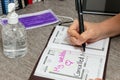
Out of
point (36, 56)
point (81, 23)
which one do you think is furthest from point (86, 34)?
point (36, 56)

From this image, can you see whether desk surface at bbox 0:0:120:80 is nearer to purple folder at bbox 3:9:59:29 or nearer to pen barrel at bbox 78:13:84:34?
purple folder at bbox 3:9:59:29

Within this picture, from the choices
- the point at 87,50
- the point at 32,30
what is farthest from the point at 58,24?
the point at 87,50

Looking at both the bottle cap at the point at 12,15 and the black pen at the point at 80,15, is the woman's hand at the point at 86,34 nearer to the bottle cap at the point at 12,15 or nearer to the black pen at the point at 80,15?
the black pen at the point at 80,15

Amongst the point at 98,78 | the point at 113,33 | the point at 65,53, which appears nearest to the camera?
the point at 98,78

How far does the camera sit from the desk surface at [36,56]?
844 mm

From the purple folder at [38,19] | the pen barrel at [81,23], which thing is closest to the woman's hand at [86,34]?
the pen barrel at [81,23]

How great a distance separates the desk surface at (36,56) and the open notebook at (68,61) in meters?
0.02

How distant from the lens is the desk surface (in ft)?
2.77

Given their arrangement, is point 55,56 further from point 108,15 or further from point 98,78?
point 108,15

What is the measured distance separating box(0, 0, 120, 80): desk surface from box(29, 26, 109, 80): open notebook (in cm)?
2

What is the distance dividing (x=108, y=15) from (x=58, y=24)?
0.26m

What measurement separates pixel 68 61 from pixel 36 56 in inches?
4.8

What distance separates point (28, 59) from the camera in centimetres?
91

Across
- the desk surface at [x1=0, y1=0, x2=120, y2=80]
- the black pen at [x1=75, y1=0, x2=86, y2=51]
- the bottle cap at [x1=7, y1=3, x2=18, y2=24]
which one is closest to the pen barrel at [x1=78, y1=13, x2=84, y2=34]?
the black pen at [x1=75, y1=0, x2=86, y2=51]
